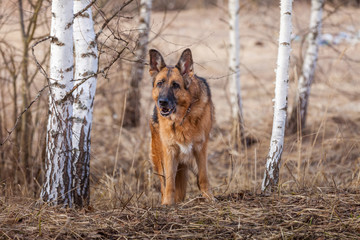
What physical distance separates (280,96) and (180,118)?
1.30 m

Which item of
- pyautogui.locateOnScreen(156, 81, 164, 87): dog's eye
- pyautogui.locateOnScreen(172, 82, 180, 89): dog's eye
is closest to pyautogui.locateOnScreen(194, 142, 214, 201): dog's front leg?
pyautogui.locateOnScreen(172, 82, 180, 89): dog's eye

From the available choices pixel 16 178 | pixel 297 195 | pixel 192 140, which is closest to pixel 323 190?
pixel 297 195

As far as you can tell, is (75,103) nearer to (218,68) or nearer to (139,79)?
(139,79)

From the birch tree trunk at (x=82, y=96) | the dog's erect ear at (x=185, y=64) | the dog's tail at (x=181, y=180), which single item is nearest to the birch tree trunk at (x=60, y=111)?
the birch tree trunk at (x=82, y=96)

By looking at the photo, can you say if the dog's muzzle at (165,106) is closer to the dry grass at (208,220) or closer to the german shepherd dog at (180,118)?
the german shepherd dog at (180,118)

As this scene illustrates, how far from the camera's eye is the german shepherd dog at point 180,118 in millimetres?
5641

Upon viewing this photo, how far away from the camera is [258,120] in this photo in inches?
484

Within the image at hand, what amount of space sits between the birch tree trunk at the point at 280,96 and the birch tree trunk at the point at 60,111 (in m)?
2.32

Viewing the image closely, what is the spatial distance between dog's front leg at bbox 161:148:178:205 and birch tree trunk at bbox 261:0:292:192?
119 centimetres

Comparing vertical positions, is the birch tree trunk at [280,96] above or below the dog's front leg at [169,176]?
above

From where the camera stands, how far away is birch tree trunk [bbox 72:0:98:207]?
518 cm

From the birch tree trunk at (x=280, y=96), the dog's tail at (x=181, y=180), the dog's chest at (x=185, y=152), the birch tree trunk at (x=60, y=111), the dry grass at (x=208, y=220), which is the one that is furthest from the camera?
the dog's tail at (x=181, y=180)

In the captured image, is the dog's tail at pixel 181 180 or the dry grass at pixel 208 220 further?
the dog's tail at pixel 181 180

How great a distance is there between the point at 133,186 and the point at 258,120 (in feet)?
16.8
